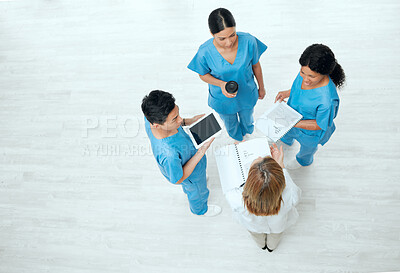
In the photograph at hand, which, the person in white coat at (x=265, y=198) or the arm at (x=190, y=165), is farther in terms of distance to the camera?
the arm at (x=190, y=165)

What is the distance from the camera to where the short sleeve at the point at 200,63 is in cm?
183

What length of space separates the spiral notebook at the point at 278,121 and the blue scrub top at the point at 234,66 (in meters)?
0.21

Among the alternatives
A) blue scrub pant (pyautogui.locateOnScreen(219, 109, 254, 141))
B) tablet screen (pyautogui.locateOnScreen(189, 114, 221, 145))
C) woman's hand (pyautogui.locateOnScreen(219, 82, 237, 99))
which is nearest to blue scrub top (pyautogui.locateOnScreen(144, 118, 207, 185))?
tablet screen (pyautogui.locateOnScreen(189, 114, 221, 145))

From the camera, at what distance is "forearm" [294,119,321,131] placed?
5.77 ft

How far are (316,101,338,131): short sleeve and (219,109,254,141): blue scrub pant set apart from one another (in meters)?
0.62

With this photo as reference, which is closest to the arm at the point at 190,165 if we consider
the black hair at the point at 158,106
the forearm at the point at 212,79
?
the black hair at the point at 158,106

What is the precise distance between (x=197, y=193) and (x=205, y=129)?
49 centimetres

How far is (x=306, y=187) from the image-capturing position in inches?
90.7

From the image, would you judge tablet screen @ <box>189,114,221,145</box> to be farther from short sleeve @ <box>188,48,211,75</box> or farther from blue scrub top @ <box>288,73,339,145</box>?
blue scrub top @ <box>288,73,339,145</box>

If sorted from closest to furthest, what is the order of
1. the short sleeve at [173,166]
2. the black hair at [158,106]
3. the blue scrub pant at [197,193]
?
the black hair at [158,106], the short sleeve at [173,166], the blue scrub pant at [197,193]

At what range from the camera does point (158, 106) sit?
1414 mm

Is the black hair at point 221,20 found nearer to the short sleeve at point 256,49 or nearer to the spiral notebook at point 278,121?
the short sleeve at point 256,49

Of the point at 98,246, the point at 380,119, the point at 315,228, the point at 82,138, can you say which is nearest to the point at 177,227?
the point at 98,246

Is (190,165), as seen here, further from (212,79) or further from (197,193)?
(212,79)
